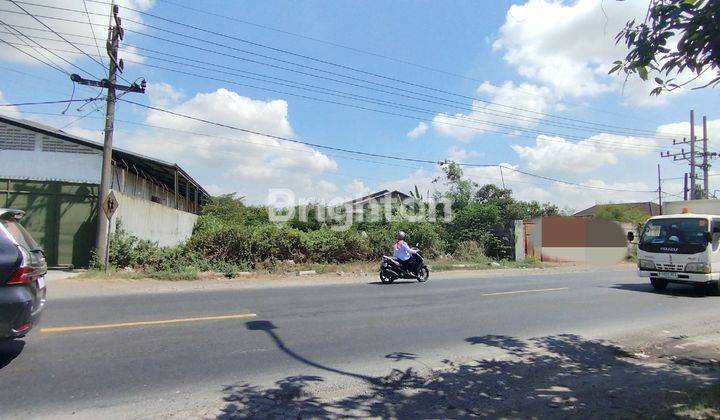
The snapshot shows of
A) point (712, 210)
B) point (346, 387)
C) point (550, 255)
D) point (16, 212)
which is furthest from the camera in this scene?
point (550, 255)

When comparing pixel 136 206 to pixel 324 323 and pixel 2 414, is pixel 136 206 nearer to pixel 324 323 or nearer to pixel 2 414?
pixel 324 323

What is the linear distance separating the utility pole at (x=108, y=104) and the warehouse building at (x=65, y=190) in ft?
2.80

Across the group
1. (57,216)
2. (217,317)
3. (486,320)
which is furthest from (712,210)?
(57,216)

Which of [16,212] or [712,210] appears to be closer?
[16,212]

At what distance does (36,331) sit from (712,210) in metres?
20.5

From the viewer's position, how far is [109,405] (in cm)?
426

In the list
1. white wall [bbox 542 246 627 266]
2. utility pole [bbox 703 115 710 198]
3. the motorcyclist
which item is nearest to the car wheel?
the motorcyclist

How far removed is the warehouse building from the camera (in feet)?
51.1

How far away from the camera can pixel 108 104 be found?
1591 cm

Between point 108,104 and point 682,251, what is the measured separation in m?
18.0

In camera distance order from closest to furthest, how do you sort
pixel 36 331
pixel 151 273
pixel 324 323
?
pixel 36 331 → pixel 324 323 → pixel 151 273

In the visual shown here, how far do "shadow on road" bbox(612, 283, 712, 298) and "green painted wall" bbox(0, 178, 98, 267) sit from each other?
1708 cm

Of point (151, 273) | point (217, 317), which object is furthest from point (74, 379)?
point (151, 273)

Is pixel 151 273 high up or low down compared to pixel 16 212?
down
